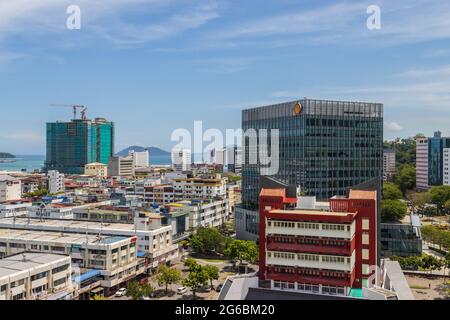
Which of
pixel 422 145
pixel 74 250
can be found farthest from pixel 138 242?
pixel 422 145

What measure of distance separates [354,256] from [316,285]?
1.24m

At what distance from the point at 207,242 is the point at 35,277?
8.87 meters

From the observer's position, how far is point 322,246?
10438mm

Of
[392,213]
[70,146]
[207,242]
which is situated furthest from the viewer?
[70,146]

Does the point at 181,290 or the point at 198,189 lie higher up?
the point at 198,189

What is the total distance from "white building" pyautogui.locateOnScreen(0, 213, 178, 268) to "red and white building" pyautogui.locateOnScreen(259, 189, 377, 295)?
5.90 meters

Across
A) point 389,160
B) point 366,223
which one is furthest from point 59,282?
point 389,160

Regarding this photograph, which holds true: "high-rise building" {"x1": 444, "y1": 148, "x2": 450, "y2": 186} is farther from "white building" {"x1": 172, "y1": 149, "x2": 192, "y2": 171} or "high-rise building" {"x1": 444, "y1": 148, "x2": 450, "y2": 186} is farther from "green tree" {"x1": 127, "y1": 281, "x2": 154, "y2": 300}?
"green tree" {"x1": 127, "y1": 281, "x2": 154, "y2": 300}

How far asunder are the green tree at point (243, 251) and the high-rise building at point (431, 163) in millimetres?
27239

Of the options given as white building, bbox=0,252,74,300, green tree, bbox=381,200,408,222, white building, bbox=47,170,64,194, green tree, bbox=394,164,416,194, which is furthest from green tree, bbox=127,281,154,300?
green tree, bbox=394,164,416,194

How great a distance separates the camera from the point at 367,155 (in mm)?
20844

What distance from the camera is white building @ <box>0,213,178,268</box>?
15.7 m

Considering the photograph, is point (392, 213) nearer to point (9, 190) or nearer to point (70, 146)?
point (9, 190)
